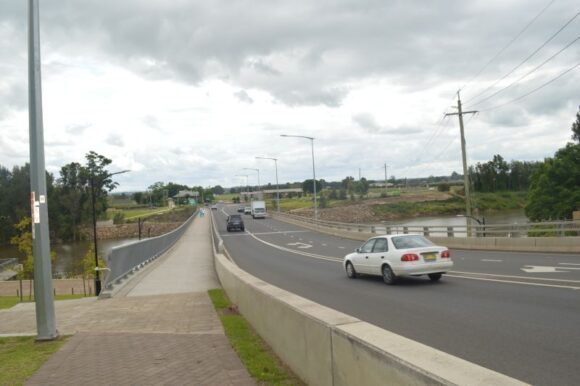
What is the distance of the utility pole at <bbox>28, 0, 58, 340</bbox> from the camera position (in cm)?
867

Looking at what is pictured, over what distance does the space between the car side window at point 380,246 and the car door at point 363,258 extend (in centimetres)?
19

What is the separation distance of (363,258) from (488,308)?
689cm

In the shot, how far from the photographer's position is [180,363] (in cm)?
681

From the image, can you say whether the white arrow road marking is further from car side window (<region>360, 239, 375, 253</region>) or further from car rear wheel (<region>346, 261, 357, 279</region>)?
car rear wheel (<region>346, 261, 357, 279</region>)

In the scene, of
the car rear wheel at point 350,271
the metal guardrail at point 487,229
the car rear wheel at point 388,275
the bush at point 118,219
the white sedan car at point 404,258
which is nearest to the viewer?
the white sedan car at point 404,258

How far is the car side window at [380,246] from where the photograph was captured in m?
15.8

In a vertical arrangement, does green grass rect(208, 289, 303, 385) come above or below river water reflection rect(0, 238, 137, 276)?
above

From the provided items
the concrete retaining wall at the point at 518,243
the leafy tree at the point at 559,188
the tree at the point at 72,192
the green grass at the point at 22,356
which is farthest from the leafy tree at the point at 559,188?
the tree at the point at 72,192

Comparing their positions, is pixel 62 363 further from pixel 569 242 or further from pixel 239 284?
pixel 569 242

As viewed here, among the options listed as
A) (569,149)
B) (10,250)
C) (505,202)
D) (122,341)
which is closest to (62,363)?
(122,341)

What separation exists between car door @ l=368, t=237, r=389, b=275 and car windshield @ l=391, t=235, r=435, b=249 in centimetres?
36

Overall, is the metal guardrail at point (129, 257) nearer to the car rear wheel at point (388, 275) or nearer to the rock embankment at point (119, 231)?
the car rear wheel at point (388, 275)

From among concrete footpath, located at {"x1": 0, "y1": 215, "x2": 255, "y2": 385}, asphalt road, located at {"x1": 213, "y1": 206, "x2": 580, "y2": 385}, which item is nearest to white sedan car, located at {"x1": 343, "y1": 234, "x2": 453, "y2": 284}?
asphalt road, located at {"x1": 213, "y1": 206, "x2": 580, "y2": 385}

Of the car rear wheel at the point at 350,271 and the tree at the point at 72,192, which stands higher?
the tree at the point at 72,192
